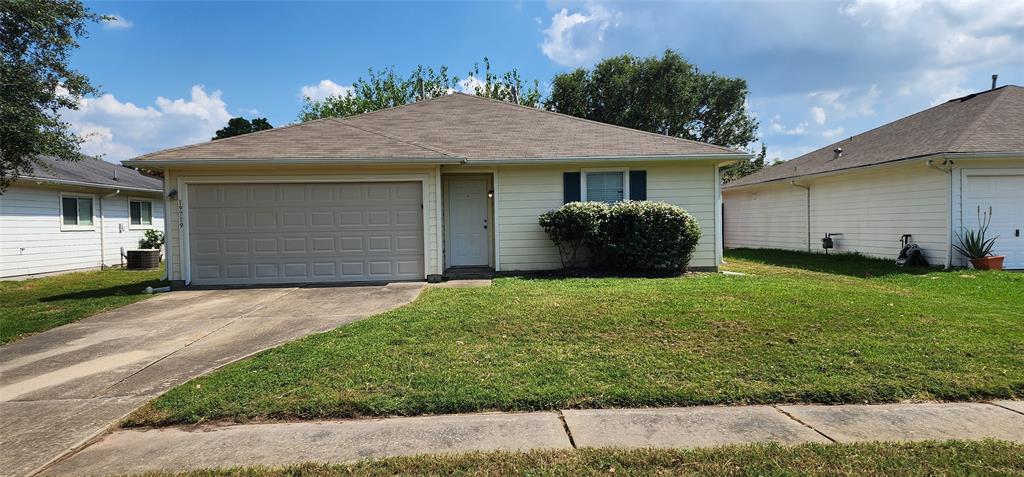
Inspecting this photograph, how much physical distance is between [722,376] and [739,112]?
1345 inches

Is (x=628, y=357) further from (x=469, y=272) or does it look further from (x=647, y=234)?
(x=469, y=272)

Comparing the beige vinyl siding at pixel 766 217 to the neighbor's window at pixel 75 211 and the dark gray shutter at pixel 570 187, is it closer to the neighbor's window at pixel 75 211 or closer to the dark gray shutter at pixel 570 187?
→ the dark gray shutter at pixel 570 187

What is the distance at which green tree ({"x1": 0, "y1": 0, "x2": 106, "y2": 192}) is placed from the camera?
8.55 meters

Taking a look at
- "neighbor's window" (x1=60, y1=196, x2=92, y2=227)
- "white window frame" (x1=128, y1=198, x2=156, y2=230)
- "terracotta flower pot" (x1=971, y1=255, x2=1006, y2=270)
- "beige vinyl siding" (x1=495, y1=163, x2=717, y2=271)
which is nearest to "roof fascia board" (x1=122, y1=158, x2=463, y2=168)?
"beige vinyl siding" (x1=495, y1=163, x2=717, y2=271)

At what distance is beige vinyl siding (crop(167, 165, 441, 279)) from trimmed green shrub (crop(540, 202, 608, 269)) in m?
2.44

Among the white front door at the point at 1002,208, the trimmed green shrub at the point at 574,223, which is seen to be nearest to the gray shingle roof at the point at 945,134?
the white front door at the point at 1002,208

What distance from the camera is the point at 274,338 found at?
601 cm

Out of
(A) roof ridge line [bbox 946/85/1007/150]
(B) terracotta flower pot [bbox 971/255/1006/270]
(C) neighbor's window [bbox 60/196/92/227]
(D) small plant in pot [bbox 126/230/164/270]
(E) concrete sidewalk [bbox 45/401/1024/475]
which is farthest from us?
(D) small plant in pot [bbox 126/230/164/270]

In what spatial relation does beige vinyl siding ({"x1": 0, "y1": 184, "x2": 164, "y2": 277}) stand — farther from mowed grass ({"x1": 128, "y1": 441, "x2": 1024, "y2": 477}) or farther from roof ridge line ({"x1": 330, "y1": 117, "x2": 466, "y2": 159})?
mowed grass ({"x1": 128, "y1": 441, "x2": 1024, "y2": 477})

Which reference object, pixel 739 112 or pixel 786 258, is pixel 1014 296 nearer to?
pixel 786 258

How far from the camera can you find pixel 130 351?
5723mm

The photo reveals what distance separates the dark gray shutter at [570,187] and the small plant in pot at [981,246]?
848cm

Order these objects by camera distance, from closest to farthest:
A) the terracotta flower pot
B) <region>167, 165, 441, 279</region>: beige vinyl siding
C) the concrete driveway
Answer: the concrete driveway → <region>167, 165, 441, 279</region>: beige vinyl siding → the terracotta flower pot

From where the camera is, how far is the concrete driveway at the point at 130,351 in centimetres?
382
